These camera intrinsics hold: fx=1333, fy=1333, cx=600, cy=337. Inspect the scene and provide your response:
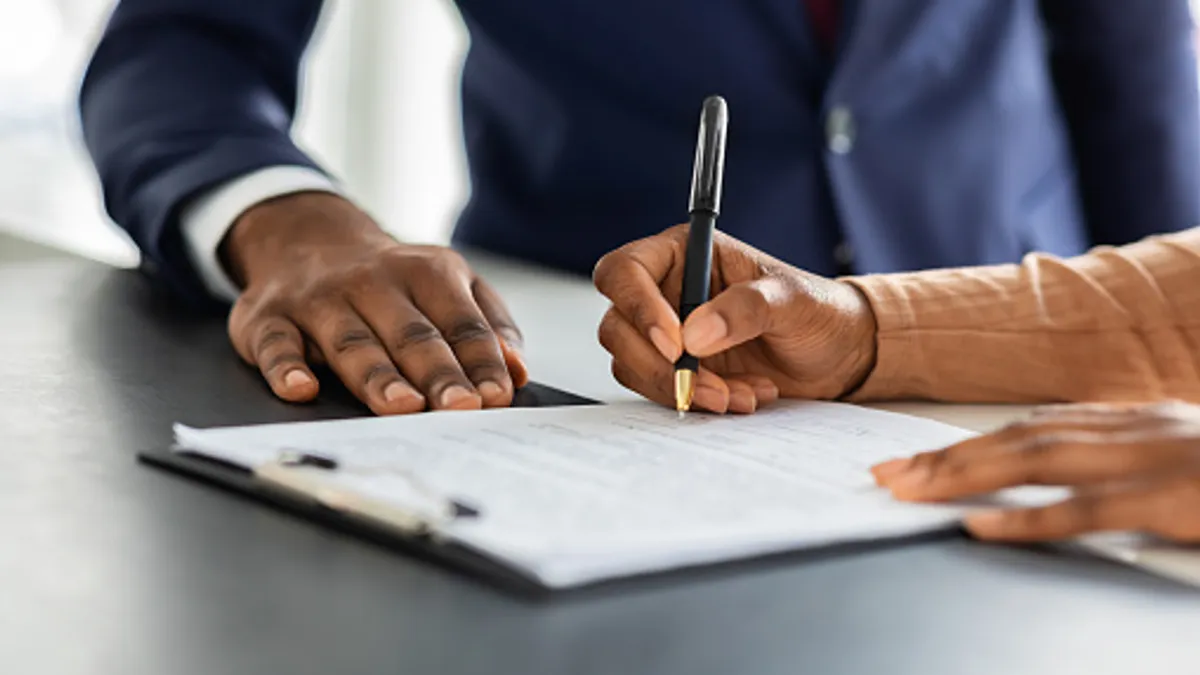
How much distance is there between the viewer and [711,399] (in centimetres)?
84

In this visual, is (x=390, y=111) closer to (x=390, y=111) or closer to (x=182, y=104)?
(x=390, y=111)

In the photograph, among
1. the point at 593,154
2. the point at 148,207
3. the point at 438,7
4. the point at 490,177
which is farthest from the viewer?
the point at 438,7

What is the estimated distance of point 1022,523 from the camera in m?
0.59

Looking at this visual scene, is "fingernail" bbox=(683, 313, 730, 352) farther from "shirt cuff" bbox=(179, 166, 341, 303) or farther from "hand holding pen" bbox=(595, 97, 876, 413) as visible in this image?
"shirt cuff" bbox=(179, 166, 341, 303)

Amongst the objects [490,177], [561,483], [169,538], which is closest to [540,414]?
[561,483]

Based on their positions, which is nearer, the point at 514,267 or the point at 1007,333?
the point at 1007,333

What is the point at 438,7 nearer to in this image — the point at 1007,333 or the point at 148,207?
the point at 148,207

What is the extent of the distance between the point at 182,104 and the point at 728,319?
2.13 ft

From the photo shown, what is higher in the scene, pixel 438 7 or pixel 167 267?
pixel 438 7

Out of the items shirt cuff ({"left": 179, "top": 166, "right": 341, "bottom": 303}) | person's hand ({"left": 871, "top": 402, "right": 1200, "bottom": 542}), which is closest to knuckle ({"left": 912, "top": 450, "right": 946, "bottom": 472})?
person's hand ({"left": 871, "top": 402, "right": 1200, "bottom": 542})

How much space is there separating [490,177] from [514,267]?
0.12 meters

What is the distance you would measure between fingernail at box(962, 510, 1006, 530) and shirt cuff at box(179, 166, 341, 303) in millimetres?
708

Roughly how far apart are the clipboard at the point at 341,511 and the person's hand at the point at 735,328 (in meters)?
0.30

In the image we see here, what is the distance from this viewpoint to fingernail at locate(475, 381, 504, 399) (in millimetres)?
836
